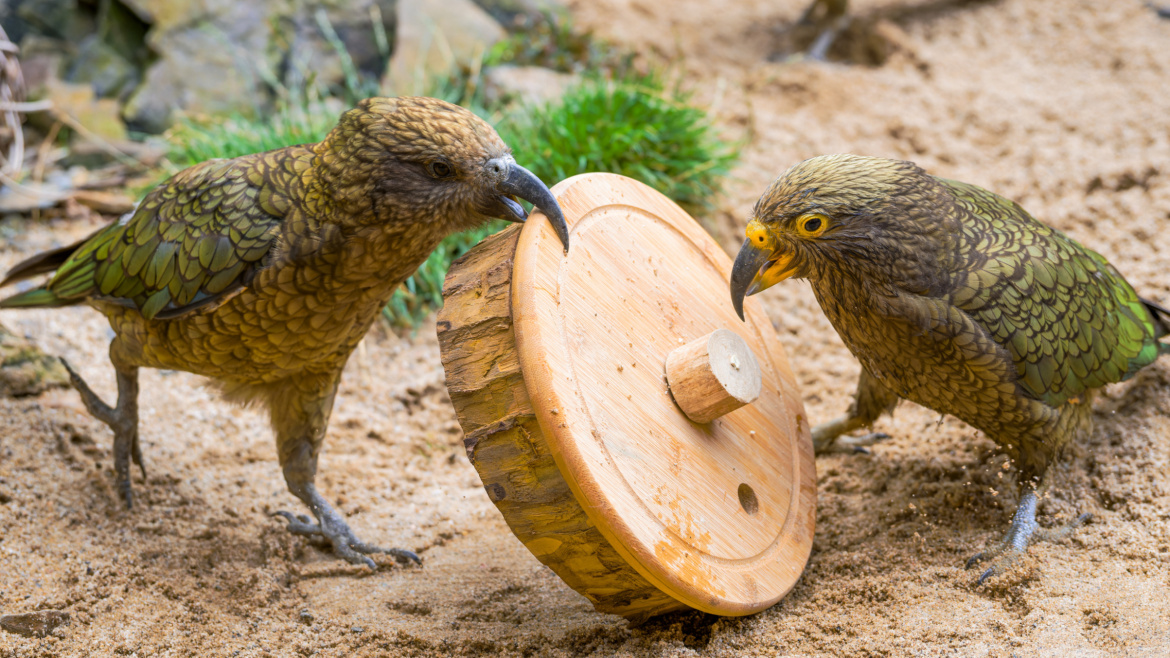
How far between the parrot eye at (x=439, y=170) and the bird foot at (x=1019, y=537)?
207cm

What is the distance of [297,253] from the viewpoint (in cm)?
256

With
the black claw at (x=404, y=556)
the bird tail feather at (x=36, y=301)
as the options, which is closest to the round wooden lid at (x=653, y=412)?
the black claw at (x=404, y=556)

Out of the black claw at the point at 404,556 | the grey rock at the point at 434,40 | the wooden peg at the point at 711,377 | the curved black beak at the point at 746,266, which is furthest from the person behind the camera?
the grey rock at the point at 434,40

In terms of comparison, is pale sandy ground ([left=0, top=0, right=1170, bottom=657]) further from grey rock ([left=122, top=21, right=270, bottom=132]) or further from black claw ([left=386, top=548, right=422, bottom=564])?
grey rock ([left=122, top=21, right=270, bottom=132])

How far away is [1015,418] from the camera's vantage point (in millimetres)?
2676

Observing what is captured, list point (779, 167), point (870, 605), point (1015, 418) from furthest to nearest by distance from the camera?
point (779, 167)
point (1015, 418)
point (870, 605)

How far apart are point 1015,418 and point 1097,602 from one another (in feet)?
2.01

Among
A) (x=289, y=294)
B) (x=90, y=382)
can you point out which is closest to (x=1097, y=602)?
(x=289, y=294)

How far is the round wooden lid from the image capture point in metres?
2.13

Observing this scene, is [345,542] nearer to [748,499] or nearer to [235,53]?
[748,499]

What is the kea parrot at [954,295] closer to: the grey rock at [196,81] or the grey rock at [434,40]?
the grey rock at [434,40]

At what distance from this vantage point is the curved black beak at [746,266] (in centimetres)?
259

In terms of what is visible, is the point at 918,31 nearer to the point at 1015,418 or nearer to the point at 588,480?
the point at 1015,418

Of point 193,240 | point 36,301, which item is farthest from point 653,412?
point 36,301
